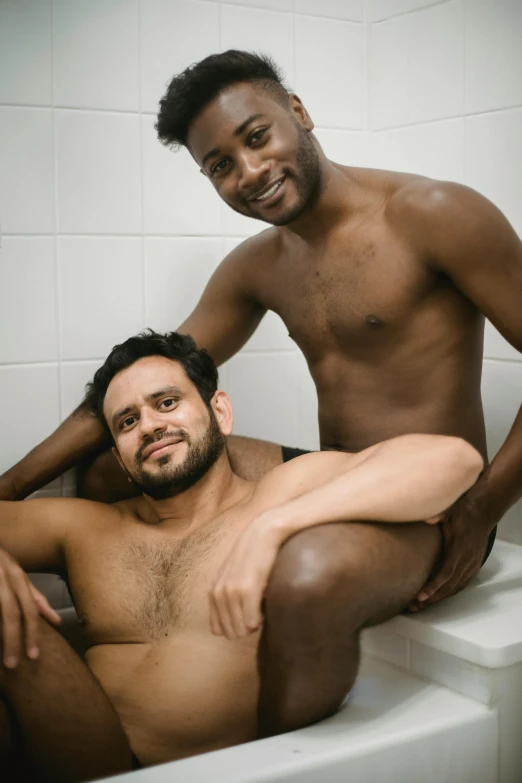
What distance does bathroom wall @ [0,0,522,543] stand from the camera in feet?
6.38

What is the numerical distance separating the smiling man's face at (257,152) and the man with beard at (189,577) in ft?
1.13

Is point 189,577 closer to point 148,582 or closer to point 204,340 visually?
point 148,582

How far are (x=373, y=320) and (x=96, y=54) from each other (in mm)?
1001

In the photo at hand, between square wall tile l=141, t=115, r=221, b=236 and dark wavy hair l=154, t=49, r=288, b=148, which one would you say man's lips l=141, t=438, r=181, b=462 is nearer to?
dark wavy hair l=154, t=49, r=288, b=148

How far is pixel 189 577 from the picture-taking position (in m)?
1.43

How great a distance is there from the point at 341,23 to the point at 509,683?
5.86 ft

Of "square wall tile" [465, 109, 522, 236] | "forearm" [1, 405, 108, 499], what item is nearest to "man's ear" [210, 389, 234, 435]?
"forearm" [1, 405, 108, 499]

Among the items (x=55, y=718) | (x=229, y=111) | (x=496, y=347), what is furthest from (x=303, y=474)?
(x=496, y=347)

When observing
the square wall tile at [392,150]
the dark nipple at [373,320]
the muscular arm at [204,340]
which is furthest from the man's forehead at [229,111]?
the square wall tile at [392,150]

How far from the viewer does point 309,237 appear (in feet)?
5.58

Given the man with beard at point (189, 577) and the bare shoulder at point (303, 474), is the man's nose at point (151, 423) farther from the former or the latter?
the bare shoulder at point (303, 474)

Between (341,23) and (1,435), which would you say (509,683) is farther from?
(341,23)

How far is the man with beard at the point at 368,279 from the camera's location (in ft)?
4.84

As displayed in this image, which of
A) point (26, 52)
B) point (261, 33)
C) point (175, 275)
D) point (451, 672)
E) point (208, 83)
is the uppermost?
point (261, 33)
